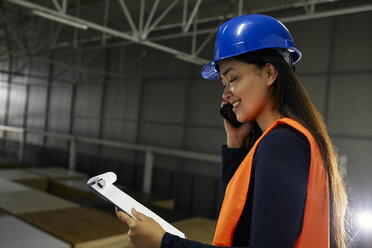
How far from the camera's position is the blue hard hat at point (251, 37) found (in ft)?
4.02

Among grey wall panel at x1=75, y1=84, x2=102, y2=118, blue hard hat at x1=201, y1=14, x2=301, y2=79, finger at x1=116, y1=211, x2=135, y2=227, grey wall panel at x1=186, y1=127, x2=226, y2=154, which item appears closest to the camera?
finger at x1=116, y1=211, x2=135, y2=227

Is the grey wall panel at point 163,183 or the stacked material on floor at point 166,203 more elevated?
the grey wall panel at point 163,183

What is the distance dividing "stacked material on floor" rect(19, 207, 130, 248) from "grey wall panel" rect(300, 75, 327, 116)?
28.6 ft

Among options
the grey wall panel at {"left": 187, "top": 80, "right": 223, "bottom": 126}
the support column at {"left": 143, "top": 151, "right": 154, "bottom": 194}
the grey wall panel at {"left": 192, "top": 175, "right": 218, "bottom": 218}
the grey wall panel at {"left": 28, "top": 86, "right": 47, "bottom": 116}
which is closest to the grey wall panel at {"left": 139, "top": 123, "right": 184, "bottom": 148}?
the grey wall panel at {"left": 187, "top": 80, "right": 223, "bottom": 126}

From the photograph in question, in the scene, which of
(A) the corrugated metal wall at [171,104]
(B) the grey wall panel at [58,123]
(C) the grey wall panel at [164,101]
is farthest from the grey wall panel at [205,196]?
(B) the grey wall panel at [58,123]

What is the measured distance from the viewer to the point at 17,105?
23281mm

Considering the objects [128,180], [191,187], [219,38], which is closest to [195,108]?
[128,180]

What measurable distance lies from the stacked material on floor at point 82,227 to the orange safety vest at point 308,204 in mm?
2457

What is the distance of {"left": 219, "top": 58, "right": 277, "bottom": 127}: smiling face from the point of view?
46.8 inches

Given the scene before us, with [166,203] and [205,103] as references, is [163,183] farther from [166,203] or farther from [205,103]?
[205,103]

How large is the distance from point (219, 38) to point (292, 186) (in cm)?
76

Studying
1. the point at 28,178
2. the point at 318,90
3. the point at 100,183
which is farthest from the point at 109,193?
the point at 318,90

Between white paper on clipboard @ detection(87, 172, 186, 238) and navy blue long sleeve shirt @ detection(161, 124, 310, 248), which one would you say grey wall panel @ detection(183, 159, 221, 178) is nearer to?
white paper on clipboard @ detection(87, 172, 186, 238)

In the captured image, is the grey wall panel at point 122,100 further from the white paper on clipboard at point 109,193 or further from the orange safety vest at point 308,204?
the orange safety vest at point 308,204
